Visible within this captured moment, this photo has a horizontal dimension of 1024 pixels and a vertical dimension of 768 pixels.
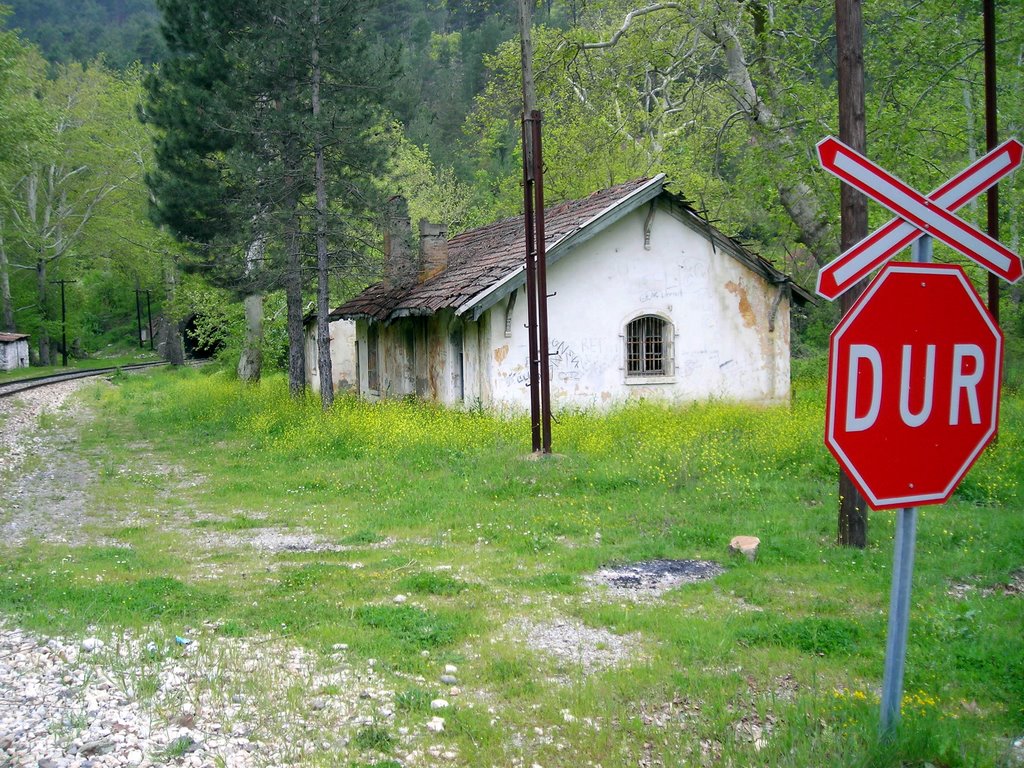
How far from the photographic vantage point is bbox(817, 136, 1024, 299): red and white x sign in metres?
3.79

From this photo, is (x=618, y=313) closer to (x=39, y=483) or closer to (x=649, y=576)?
(x=39, y=483)

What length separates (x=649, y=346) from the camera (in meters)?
19.5

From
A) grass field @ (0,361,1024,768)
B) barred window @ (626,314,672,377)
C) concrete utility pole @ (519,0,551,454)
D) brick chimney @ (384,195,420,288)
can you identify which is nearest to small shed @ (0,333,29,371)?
brick chimney @ (384,195,420,288)

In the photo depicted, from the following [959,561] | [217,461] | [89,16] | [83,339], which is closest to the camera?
[959,561]

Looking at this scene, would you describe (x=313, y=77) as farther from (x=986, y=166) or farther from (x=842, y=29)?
(x=986, y=166)

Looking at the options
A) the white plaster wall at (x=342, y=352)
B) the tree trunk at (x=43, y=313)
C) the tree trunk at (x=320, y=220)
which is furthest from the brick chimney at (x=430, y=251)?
the tree trunk at (x=43, y=313)

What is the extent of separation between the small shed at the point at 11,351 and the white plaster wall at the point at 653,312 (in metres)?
46.1

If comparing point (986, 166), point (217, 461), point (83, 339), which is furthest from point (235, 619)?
point (83, 339)

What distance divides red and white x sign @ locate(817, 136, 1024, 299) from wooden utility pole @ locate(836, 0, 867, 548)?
4418 mm

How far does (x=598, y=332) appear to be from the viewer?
18.7 meters

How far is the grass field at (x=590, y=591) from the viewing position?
4762mm

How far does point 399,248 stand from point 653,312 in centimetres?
680

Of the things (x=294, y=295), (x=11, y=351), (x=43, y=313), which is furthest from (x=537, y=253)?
(x=43, y=313)

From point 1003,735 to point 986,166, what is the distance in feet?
9.22
